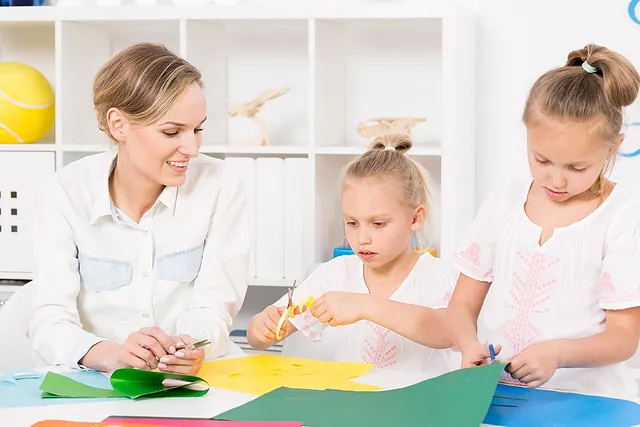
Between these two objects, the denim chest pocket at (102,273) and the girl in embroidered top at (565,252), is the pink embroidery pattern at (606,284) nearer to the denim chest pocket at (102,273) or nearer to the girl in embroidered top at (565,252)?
the girl in embroidered top at (565,252)

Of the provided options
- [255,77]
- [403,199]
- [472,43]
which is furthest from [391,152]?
[255,77]

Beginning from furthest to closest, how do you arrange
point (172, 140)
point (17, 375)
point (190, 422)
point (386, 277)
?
point (386, 277) < point (172, 140) < point (17, 375) < point (190, 422)

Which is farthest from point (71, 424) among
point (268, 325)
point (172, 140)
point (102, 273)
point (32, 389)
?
point (172, 140)

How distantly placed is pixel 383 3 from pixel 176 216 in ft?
4.61

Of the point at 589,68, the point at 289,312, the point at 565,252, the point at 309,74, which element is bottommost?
the point at 289,312

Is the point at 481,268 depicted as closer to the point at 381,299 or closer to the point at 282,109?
the point at 381,299

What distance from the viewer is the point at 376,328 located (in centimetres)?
186

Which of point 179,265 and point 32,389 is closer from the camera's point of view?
point 32,389

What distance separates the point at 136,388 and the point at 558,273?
2.52 ft

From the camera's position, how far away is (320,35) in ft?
9.20

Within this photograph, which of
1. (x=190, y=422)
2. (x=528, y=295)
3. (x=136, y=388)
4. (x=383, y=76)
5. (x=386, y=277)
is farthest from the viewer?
(x=383, y=76)

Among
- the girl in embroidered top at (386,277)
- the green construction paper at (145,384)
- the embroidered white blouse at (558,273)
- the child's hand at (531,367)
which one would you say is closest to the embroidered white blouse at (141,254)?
the girl in embroidered top at (386,277)

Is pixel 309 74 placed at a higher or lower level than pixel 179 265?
higher

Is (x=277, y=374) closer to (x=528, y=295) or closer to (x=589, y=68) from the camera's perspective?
(x=528, y=295)
